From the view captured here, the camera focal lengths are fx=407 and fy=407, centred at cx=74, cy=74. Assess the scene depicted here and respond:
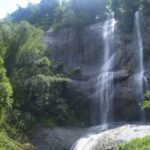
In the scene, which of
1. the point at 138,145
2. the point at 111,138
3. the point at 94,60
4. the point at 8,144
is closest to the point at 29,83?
the point at 8,144

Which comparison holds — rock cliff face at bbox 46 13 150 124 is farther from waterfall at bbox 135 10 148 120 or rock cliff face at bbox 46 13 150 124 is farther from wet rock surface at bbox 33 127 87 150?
wet rock surface at bbox 33 127 87 150

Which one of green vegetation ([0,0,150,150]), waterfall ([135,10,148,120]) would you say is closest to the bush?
green vegetation ([0,0,150,150])

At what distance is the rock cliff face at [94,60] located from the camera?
29.1 metres

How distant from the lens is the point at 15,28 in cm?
3111

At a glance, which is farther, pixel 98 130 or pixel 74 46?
pixel 74 46

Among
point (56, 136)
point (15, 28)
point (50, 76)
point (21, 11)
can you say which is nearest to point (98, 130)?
point (56, 136)

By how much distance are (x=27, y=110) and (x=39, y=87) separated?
83.8 inches

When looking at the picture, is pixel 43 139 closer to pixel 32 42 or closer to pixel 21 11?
pixel 32 42

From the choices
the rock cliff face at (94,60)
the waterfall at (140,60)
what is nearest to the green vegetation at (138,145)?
the waterfall at (140,60)

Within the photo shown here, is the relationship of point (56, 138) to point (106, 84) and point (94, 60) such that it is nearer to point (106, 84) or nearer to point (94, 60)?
point (106, 84)

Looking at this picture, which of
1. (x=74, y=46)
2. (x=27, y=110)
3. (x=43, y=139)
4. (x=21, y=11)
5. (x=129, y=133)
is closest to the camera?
(x=129, y=133)

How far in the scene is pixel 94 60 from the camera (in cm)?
3906

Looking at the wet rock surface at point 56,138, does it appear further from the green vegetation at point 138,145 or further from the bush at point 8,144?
the green vegetation at point 138,145

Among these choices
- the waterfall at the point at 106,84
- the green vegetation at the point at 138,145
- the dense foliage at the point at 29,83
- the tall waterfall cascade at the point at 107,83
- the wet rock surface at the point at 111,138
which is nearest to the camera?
the green vegetation at the point at 138,145
